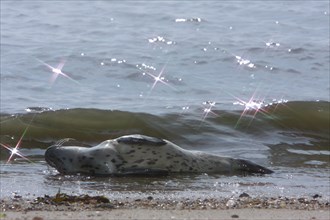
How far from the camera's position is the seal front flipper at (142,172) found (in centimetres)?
766

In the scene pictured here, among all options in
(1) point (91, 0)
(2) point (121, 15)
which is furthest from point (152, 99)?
(1) point (91, 0)

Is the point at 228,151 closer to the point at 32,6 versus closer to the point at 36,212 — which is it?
the point at 36,212

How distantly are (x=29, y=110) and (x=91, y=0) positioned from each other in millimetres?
10136

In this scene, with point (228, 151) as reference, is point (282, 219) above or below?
above

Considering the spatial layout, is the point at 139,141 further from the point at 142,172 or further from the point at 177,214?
the point at 177,214

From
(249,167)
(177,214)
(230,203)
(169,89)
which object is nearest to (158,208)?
(177,214)

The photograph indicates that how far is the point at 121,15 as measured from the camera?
59.3 ft

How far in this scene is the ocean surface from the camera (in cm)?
763

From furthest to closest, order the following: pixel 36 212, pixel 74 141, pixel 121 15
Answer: pixel 121 15, pixel 74 141, pixel 36 212

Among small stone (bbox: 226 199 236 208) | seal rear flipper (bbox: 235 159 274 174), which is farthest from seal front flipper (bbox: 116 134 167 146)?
small stone (bbox: 226 199 236 208)

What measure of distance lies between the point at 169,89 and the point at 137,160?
4118mm

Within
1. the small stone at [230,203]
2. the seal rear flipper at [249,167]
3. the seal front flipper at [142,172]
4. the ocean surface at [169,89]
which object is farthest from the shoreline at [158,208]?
the seal rear flipper at [249,167]

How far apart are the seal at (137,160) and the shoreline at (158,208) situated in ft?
4.59

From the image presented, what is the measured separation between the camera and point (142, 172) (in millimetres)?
7664
